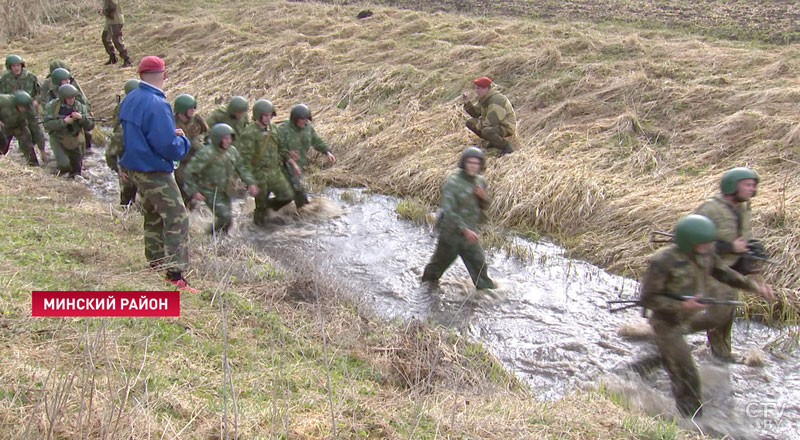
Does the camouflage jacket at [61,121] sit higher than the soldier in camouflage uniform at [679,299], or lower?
lower

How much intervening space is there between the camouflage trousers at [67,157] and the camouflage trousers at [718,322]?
9518mm

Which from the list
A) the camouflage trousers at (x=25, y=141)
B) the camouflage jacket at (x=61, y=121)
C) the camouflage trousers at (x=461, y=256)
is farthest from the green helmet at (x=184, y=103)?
the camouflage trousers at (x=25, y=141)

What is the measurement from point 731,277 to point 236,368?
3.90 m

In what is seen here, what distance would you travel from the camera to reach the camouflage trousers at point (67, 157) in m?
10.1

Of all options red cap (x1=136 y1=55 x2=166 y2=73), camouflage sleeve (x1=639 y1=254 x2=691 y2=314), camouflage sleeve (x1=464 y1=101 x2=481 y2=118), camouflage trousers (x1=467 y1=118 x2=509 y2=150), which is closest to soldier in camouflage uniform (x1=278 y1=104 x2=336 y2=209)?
camouflage trousers (x1=467 y1=118 x2=509 y2=150)

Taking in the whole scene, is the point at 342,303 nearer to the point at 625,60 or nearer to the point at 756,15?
the point at 625,60

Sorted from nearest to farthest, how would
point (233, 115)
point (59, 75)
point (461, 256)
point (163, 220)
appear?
point (163, 220), point (461, 256), point (233, 115), point (59, 75)

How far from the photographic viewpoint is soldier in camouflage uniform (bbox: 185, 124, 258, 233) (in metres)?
7.62

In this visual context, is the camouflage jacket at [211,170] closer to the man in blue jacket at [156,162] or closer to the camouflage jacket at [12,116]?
the man in blue jacket at [156,162]

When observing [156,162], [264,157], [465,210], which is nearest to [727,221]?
[465,210]

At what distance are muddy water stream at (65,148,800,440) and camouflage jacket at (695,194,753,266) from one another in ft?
3.47

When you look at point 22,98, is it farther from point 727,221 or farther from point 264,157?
point 727,221

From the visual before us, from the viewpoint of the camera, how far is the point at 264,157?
27.4 ft

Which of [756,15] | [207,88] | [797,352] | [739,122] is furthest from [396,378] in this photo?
[756,15]
